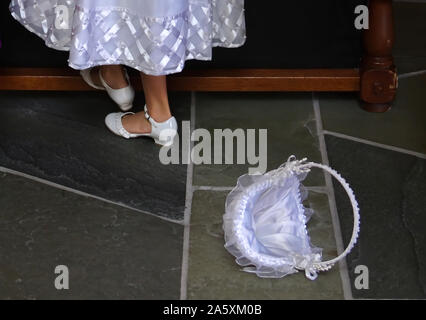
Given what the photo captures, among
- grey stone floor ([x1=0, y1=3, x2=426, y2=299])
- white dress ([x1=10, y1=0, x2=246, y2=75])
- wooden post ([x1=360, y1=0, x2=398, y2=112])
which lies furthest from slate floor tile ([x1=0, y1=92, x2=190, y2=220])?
wooden post ([x1=360, y1=0, x2=398, y2=112])

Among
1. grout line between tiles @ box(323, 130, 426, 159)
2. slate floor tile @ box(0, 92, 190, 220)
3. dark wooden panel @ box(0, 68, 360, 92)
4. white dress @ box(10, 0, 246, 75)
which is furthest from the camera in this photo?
dark wooden panel @ box(0, 68, 360, 92)

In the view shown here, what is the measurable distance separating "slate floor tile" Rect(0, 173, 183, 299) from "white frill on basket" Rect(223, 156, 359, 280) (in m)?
0.17

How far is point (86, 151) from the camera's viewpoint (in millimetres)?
2213

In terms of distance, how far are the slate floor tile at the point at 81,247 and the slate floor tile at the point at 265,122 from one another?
0.26m

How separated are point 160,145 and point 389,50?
0.73m

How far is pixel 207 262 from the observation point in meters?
1.86

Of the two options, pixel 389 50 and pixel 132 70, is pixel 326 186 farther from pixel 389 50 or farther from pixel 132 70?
pixel 132 70

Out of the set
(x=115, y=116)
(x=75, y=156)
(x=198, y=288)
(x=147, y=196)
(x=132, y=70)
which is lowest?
(x=198, y=288)

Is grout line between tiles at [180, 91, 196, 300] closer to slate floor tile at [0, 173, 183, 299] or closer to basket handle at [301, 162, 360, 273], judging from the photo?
slate floor tile at [0, 173, 183, 299]

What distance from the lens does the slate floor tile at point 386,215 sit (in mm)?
1807

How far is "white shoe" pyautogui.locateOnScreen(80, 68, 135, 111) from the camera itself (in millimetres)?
2268

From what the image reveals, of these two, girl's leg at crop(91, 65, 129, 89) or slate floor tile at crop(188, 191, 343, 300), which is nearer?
slate floor tile at crop(188, 191, 343, 300)

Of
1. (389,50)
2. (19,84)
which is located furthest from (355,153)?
Answer: (19,84)

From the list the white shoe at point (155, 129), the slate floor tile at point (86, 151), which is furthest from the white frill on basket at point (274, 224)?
the white shoe at point (155, 129)
